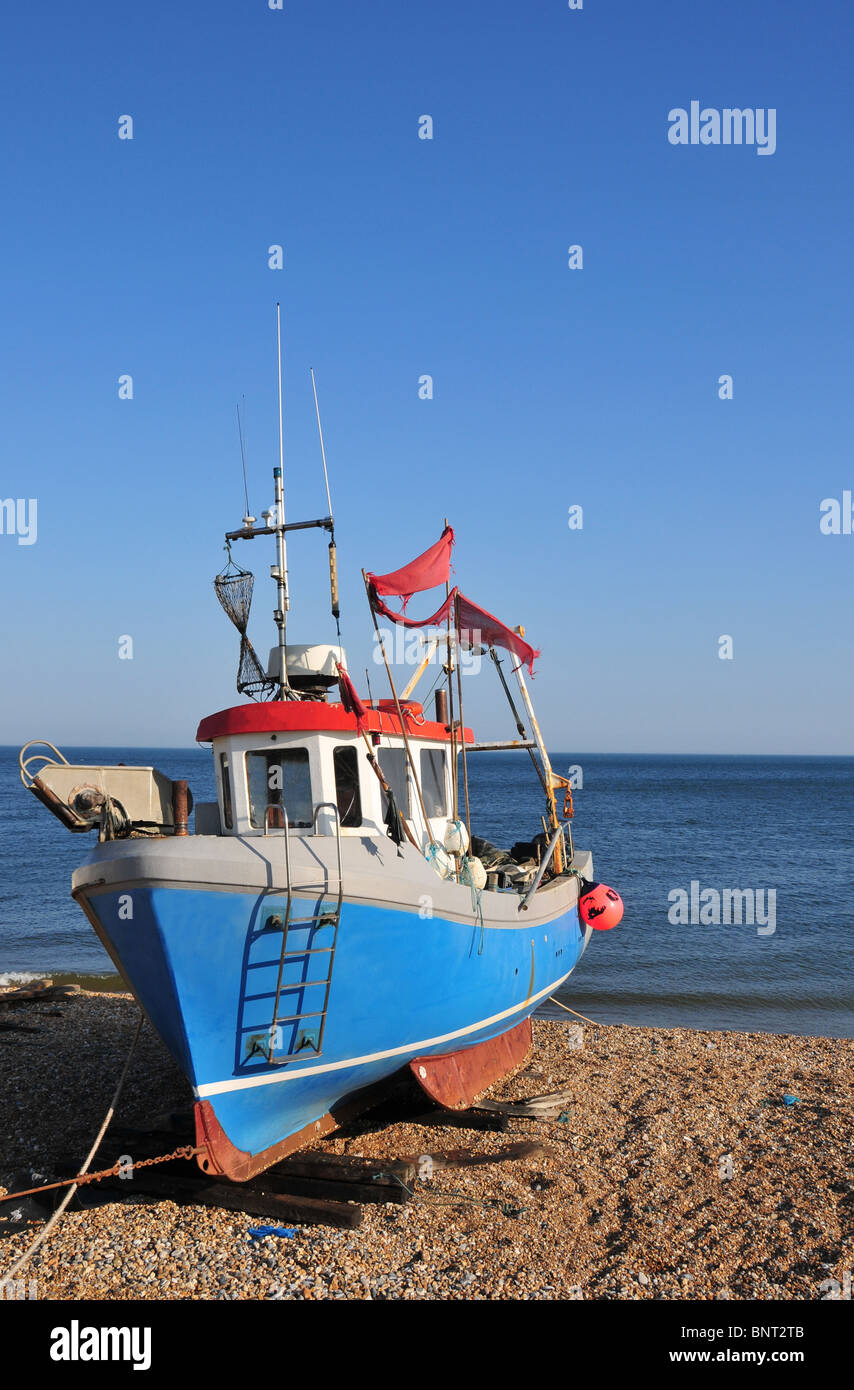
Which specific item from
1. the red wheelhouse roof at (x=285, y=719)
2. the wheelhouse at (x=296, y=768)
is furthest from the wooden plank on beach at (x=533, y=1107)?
the red wheelhouse roof at (x=285, y=719)

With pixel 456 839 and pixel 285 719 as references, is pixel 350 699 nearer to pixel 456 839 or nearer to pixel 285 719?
pixel 285 719

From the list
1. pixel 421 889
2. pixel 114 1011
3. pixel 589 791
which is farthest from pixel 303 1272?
pixel 589 791

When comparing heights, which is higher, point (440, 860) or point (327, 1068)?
point (440, 860)

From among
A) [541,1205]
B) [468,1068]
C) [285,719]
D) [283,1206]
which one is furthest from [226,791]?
[541,1205]

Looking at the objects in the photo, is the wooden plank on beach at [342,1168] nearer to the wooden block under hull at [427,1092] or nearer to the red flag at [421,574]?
the wooden block under hull at [427,1092]

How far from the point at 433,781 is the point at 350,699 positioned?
2.96 m

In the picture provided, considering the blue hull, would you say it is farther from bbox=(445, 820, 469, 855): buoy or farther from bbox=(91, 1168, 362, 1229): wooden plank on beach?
bbox=(445, 820, 469, 855): buoy

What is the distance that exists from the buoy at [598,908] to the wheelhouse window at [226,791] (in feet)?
23.3

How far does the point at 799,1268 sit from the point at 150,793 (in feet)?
23.9

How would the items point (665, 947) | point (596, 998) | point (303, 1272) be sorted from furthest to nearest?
point (665, 947) → point (596, 998) → point (303, 1272)

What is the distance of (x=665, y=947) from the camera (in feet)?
81.7

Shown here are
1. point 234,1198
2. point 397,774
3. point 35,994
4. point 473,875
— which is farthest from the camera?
point 35,994

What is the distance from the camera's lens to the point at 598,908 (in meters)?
15.2
